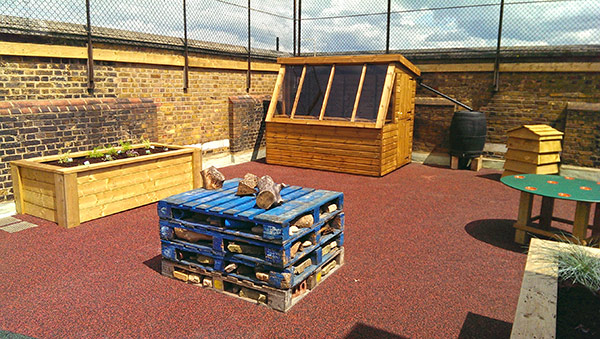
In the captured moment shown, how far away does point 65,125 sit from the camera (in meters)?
7.24

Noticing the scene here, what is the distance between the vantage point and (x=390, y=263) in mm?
4977

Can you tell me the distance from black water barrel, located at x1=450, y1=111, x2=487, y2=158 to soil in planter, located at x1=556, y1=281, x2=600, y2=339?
791 cm

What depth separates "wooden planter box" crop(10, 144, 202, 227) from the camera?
6055 mm

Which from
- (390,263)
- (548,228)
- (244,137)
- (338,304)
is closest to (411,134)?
(244,137)

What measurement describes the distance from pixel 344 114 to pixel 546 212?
17.2 feet

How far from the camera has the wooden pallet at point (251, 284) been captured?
3.94 m

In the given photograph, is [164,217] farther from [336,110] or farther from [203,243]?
[336,110]

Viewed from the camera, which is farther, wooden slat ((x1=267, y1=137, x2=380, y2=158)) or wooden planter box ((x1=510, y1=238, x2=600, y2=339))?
wooden slat ((x1=267, y1=137, x2=380, y2=158))

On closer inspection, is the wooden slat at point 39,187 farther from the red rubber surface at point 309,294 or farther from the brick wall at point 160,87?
the brick wall at point 160,87

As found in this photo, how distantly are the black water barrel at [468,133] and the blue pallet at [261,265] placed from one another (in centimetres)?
686

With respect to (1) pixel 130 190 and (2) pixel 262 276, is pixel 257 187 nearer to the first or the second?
(2) pixel 262 276

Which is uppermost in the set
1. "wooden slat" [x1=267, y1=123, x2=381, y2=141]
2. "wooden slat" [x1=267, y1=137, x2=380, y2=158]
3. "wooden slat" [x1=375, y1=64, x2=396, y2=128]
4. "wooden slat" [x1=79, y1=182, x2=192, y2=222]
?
"wooden slat" [x1=375, y1=64, x2=396, y2=128]

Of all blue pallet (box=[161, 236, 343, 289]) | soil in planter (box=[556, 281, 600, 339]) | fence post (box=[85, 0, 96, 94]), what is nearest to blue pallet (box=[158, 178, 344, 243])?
blue pallet (box=[161, 236, 343, 289])

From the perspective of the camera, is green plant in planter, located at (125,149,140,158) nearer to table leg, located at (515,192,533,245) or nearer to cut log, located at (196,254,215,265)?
cut log, located at (196,254,215,265)
